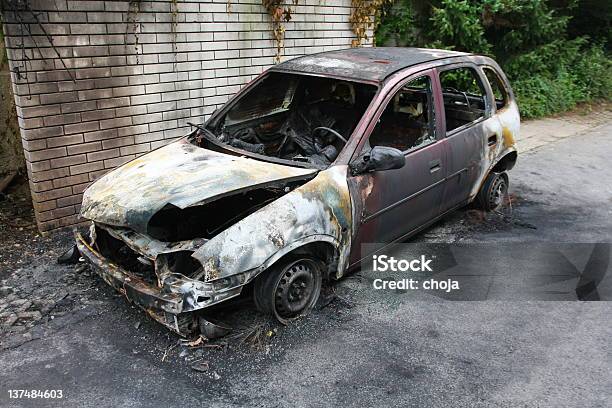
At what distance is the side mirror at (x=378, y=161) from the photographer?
3660 mm

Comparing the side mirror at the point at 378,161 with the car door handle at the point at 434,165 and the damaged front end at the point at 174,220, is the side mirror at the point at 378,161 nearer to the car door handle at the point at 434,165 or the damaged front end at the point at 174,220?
the damaged front end at the point at 174,220

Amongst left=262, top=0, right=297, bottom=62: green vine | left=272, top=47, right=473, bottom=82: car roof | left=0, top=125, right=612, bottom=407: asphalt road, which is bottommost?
left=0, top=125, right=612, bottom=407: asphalt road

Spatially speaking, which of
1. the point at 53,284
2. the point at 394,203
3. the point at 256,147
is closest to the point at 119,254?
the point at 53,284

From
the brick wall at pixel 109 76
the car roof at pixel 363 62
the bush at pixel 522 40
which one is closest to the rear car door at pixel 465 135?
the car roof at pixel 363 62

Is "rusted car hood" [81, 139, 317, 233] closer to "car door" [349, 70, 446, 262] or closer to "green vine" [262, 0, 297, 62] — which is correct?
"car door" [349, 70, 446, 262]

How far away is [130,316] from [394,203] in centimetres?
214

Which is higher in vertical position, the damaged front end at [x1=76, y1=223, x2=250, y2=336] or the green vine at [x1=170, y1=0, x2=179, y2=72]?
the green vine at [x1=170, y1=0, x2=179, y2=72]

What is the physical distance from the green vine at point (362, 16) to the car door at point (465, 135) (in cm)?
263

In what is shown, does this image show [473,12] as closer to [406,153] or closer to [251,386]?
[406,153]

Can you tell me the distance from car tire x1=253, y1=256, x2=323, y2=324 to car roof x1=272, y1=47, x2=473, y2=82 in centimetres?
157

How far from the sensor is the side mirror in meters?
3.66

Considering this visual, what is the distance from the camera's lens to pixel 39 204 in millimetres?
4930

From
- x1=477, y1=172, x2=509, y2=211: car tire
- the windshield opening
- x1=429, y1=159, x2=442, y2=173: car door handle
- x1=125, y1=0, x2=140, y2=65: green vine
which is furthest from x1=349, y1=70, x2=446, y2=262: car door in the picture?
x1=125, y1=0, x2=140, y2=65: green vine

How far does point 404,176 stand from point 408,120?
1024 millimetres
